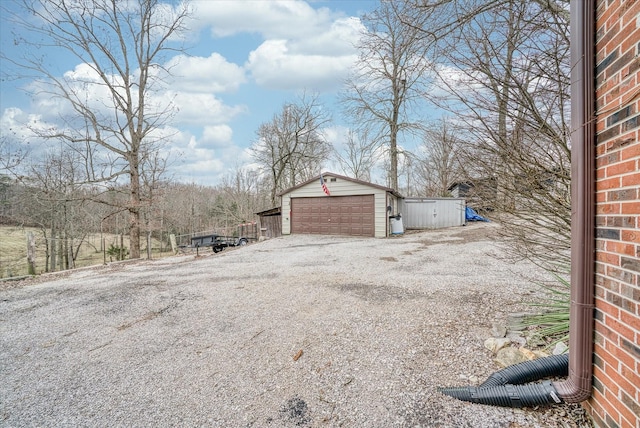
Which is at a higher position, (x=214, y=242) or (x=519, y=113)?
(x=519, y=113)

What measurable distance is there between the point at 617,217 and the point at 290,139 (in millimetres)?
21203

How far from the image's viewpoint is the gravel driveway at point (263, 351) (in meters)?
2.07

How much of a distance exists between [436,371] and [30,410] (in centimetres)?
319

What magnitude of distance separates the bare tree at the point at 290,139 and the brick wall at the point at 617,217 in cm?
2007

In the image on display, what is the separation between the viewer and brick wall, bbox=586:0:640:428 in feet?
4.15

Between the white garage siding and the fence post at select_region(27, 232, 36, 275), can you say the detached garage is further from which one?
the fence post at select_region(27, 232, 36, 275)

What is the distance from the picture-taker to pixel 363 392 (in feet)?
7.23

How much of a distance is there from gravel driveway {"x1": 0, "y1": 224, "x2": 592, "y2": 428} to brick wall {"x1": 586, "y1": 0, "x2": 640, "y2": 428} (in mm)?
505

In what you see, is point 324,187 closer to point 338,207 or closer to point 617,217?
point 338,207

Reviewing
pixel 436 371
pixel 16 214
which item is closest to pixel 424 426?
pixel 436 371

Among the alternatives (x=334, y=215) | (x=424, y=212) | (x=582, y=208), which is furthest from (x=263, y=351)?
(x=424, y=212)

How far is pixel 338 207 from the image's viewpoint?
43.4 feet

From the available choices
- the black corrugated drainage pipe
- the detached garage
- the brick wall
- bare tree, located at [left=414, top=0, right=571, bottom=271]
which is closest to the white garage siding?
the detached garage

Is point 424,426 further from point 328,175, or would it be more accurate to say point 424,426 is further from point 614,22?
point 328,175
